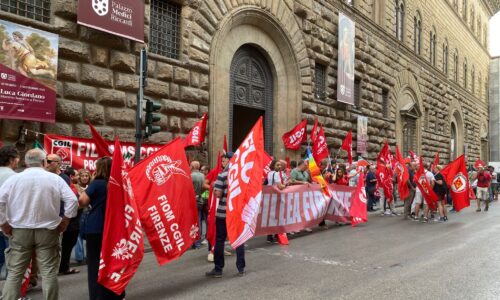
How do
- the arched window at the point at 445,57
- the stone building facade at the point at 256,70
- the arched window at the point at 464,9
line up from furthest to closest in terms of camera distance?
the arched window at the point at 464,9, the arched window at the point at 445,57, the stone building facade at the point at 256,70

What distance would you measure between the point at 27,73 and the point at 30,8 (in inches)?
55.3

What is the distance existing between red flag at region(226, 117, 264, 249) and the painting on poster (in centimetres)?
1422

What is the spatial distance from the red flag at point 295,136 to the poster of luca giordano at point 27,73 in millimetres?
8616

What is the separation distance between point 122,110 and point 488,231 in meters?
9.08

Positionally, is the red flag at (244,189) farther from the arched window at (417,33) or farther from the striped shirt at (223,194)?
the arched window at (417,33)

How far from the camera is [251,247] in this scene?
28.8 feet

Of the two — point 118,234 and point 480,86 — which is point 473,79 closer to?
point 480,86

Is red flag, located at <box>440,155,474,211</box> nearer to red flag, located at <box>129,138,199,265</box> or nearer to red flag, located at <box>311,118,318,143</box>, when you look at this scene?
red flag, located at <box>311,118,318,143</box>

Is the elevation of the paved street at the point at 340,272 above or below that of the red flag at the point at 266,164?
below

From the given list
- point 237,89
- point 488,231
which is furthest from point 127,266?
point 237,89

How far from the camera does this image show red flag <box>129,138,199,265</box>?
572 cm

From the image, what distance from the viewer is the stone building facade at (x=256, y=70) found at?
32.1ft

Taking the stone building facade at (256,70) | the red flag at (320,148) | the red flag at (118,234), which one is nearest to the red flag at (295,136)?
the stone building facade at (256,70)

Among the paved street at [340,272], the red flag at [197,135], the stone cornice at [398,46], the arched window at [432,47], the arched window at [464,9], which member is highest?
the arched window at [464,9]
